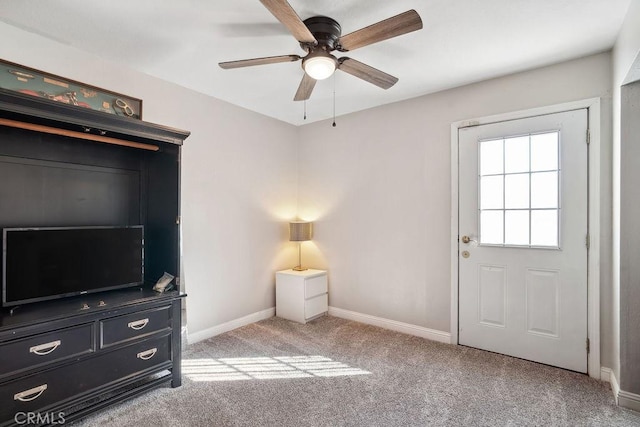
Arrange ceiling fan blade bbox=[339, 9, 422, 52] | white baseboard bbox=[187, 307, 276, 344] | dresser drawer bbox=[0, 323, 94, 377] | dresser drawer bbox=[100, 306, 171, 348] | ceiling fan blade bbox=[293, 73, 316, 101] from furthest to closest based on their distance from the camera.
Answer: white baseboard bbox=[187, 307, 276, 344] → ceiling fan blade bbox=[293, 73, 316, 101] → dresser drawer bbox=[100, 306, 171, 348] → dresser drawer bbox=[0, 323, 94, 377] → ceiling fan blade bbox=[339, 9, 422, 52]

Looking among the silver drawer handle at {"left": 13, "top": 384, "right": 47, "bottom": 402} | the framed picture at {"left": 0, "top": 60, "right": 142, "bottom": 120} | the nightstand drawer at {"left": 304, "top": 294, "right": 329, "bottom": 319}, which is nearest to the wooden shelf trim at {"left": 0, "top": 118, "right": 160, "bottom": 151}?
the framed picture at {"left": 0, "top": 60, "right": 142, "bottom": 120}

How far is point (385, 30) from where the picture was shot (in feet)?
5.85

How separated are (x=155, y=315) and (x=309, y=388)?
4.09 feet

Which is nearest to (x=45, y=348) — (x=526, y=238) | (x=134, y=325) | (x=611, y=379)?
(x=134, y=325)

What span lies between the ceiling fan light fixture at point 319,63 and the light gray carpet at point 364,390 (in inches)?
86.7

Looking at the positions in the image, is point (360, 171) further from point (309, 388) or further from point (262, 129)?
point (309, 388)

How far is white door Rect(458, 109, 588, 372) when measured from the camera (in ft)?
8.57

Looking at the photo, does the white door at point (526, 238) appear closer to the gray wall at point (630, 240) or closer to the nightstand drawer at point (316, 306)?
the gray wall at point (630, 240)

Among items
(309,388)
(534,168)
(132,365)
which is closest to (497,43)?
(534,168)

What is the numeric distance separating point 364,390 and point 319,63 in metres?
2.27

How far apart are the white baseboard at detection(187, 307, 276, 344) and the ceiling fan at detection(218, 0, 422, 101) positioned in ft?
8.34

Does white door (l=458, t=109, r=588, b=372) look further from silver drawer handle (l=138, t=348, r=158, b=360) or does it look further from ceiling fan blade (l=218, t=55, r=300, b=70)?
silver drawer handle (l=138, t=348, r=158, b=360)

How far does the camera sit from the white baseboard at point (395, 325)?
3.28 m

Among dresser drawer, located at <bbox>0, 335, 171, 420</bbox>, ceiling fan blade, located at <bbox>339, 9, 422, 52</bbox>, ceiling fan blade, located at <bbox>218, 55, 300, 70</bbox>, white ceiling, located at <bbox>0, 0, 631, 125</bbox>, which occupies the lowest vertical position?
dresser drawer, located at <bbox>0, 335, 171, 420</bbox>
